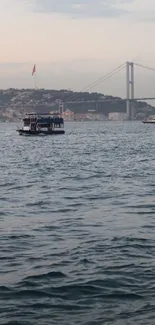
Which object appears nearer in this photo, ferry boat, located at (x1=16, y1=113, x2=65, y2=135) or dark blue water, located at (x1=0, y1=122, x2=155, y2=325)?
dark blue water, located at (x1=0, y1=122, x2=155, y2=325)

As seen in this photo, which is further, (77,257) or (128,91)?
(128,91)

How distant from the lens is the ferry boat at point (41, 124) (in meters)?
66.7

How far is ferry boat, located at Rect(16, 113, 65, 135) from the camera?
2625 inches

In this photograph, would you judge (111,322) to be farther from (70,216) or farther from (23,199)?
(23,199)

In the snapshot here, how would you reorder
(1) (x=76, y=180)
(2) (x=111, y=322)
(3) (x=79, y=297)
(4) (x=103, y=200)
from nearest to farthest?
(2) (x=111, y=322)
(3) (x=79, y=297)
(4) (x=103, y=200)
(1) (x=76, y=180)

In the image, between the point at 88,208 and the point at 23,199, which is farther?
the point at 23,199

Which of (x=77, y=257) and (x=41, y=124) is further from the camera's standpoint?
(x=41, y=124)

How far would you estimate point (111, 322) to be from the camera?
6.10 metres

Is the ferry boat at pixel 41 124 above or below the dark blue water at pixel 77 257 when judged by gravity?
above

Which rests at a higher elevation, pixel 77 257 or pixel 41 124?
pixel 41 124

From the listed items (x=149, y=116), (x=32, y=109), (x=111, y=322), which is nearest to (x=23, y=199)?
(x=111, y=322)

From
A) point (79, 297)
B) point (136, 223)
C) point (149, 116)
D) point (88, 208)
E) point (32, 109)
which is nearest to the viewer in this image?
point (79, 297)

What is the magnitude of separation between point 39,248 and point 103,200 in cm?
547

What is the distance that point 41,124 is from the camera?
226 feet
